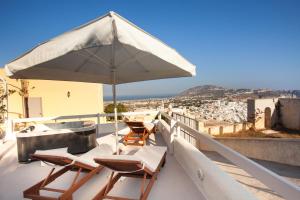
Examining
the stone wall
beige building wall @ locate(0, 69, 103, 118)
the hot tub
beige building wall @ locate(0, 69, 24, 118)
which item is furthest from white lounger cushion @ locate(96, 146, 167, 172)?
beige building wall @ locate(0, 69, 24, 118)

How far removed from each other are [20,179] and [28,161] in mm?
793

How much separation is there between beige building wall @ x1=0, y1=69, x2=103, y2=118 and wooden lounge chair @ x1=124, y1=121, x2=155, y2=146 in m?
9.22

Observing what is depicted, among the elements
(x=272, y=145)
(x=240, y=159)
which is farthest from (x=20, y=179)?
(x=272, y=145)

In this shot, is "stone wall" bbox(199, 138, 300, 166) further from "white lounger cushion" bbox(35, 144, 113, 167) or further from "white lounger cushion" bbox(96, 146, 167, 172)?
"white lounger cushion" bbox(35, 144, 113, 167)

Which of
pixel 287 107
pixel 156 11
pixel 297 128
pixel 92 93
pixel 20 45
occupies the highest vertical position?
pixel 156 11

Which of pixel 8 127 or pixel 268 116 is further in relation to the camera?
pixel 268 116

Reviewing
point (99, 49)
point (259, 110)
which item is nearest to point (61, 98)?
point (99, 49)

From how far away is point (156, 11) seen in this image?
17.6m

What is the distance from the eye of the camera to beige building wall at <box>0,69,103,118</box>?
12517 mm

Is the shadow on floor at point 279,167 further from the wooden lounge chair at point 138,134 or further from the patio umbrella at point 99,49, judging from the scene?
the patio umbrella at point 99,49

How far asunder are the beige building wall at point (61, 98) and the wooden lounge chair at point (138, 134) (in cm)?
922

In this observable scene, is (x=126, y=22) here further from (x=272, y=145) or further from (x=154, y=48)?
Answer: (x=272, y=145)

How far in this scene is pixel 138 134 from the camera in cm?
579

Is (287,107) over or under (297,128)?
over
